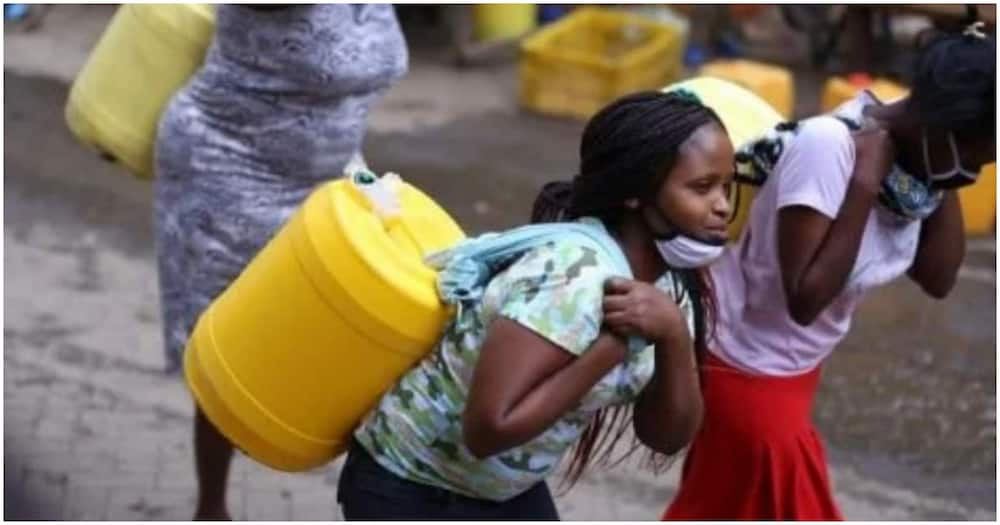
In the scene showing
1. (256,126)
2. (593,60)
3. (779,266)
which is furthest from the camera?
(593,60)

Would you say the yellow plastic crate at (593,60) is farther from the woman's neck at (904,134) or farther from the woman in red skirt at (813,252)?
the woman's neck at (904,134)

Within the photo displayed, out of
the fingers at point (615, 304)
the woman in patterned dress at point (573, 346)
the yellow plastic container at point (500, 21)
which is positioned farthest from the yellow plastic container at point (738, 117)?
the yellow plastic container at point (500, 21)

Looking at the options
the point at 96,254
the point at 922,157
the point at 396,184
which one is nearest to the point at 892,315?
the point at 96,254

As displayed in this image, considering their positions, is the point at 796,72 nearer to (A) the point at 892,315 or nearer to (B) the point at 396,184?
(A) the point at 892,315

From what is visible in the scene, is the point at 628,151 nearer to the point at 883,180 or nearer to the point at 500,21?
the point at 883,180

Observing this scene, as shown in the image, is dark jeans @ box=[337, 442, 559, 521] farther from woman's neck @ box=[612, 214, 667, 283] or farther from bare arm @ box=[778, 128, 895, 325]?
bare arm @ box=[778, 128, 895, 325]

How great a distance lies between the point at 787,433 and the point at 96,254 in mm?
3417

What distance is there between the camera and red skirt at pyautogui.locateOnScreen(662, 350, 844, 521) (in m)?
4.03

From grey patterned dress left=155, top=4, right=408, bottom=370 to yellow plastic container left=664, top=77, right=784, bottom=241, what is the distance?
87 centimetres

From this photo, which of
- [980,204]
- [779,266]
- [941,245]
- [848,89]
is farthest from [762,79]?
[779,266]

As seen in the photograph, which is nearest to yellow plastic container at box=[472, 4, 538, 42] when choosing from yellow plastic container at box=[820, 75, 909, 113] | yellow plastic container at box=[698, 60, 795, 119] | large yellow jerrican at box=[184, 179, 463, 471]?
yellow plastic container at box=[698, 60, 795, 119]

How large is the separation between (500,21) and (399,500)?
6.84 m

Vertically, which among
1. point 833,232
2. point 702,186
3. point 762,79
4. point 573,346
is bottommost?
point 762,79

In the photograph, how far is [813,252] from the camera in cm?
377
